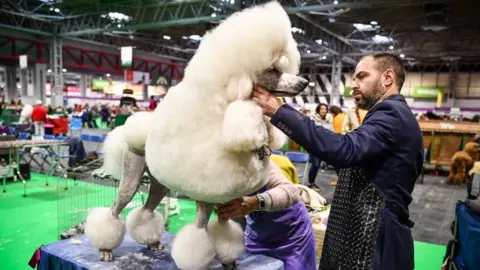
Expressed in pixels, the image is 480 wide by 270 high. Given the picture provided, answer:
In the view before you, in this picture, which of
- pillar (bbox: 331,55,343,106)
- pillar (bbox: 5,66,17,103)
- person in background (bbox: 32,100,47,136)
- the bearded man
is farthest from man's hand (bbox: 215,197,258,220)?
pillar (bbox: 5,66,17,103)

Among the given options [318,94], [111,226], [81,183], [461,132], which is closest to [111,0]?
[81,183]

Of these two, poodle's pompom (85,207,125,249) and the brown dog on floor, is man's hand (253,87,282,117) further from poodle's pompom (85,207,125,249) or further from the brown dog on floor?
the brown dog on floor

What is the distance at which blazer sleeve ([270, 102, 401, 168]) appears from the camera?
109cm

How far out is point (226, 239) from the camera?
1354 millimetres

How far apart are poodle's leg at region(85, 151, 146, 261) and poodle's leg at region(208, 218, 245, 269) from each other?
420mm

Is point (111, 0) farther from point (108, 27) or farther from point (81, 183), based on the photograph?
point (81, 183)

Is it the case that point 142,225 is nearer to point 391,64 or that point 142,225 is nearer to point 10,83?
point 391,64

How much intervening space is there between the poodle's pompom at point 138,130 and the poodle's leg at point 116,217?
0.07 meters

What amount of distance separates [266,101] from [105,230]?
3.10ft

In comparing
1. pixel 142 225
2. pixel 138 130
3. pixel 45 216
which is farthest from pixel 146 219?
pixel 45 216

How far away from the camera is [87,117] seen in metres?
16.2

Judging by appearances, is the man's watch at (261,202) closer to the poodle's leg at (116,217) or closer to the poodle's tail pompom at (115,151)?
the poodle's leg at (116,217)

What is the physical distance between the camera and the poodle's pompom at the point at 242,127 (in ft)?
3.47

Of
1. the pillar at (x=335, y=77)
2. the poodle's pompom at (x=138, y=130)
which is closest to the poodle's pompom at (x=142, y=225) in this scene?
the poodle's pompom at (x=138, y=130)
